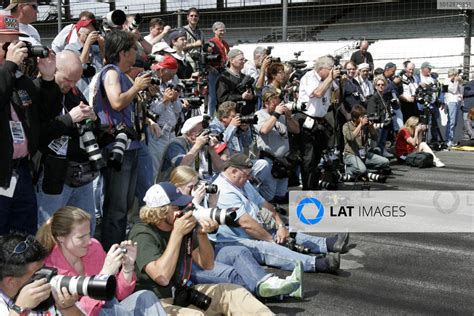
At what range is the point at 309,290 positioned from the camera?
513 cm

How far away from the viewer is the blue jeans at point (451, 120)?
1380 cm

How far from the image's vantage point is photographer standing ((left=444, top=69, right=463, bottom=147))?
13805mm

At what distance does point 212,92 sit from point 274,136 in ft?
4.14

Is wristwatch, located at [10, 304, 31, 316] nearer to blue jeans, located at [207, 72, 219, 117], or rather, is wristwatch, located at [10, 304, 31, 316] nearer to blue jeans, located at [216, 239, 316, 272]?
blue jeans, located at [216, 239, 316, 272]

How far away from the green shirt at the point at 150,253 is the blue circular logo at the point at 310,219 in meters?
3.20

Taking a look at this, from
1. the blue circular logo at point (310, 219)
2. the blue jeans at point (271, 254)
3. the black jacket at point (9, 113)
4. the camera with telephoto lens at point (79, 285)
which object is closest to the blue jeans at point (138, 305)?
the camera with telephoto lens at point (79, 285)

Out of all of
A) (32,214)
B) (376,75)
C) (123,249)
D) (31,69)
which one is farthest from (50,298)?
(376,75)

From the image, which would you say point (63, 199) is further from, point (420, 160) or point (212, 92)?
point (420, 160)

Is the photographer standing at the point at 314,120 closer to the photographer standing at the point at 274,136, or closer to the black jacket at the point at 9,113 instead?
the photographer standing at the point at 274,136

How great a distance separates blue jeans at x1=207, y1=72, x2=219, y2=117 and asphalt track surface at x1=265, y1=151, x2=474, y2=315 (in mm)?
2730

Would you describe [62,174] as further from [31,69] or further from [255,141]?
[255,141]

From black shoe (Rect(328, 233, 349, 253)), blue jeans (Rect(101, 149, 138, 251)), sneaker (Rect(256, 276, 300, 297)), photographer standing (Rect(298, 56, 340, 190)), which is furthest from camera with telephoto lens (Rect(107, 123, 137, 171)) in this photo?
photographer standing (Rect(298, 56, 340, 190))

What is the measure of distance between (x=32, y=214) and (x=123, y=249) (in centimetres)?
101

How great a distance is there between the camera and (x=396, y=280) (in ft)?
17.9
